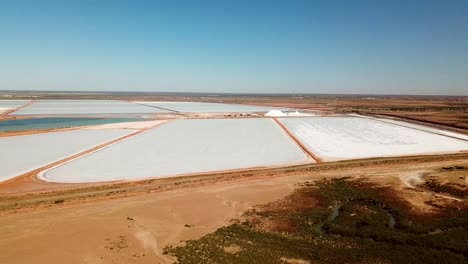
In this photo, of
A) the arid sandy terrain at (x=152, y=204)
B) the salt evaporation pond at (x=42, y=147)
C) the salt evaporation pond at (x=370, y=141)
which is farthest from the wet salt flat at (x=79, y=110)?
the arid sandy terrain at (x=152, y=204)

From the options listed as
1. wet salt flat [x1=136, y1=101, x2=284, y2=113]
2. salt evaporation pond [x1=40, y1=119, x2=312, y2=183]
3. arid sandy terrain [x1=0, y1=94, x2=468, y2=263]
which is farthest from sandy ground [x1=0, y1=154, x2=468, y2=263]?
wet salt flat [x1=136, y1=101, x2=284, y2=113]

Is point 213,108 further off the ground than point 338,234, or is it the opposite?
point 213,108

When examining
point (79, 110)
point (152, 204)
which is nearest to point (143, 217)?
point (152, 204)

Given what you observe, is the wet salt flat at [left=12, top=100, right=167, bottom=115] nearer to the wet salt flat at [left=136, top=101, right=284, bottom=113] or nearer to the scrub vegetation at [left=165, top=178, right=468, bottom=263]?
the wet salt flat at [left=136, top=101, right=284, bottom=113]

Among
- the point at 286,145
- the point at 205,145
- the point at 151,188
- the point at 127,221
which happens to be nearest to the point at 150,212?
the point at 127,221

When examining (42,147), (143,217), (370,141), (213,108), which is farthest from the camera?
(213,108)

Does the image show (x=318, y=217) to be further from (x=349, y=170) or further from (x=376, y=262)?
(x=349, y=170)

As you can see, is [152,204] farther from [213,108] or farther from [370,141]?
[213,108]
